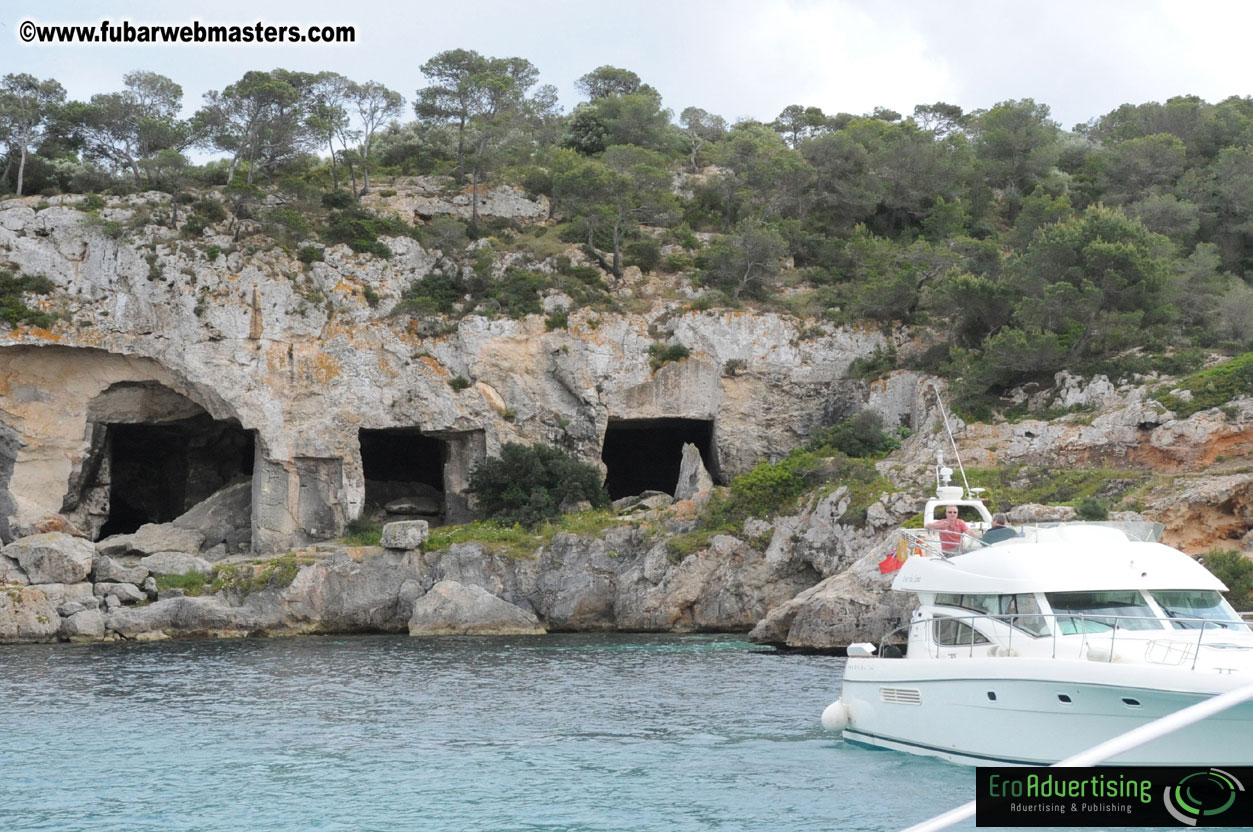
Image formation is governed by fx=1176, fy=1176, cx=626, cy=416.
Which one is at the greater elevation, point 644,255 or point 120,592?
point 644,255

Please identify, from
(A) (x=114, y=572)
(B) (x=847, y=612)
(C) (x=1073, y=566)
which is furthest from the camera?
(A) (x=114, y=572)

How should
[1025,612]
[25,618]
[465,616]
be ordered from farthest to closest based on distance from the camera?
[465,616], [25,618], [1025,612]

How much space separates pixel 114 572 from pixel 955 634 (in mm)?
32944

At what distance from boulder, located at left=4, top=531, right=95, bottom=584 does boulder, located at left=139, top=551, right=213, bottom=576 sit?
2.00m

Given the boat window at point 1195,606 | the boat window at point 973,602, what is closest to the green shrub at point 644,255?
the boat window at point 973,602

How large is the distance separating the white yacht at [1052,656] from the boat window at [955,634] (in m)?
0.02

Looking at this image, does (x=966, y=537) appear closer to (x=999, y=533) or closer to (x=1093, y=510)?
(x=999, y=533)

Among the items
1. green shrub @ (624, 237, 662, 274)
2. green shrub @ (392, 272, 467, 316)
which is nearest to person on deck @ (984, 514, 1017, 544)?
green shrub @ (392, 272, 467, 316)

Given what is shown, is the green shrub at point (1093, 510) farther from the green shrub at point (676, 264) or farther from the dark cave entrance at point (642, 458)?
the green shrub at point (676, 264)

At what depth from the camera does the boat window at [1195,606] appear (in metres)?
17.0

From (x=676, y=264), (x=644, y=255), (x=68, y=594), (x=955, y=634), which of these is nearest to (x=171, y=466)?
(x=68, y=594)

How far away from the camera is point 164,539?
46.7 metres

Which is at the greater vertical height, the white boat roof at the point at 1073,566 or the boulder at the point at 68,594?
the white boat roof at the point at 1073,566

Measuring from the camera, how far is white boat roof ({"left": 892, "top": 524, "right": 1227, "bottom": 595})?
56.6 ft
